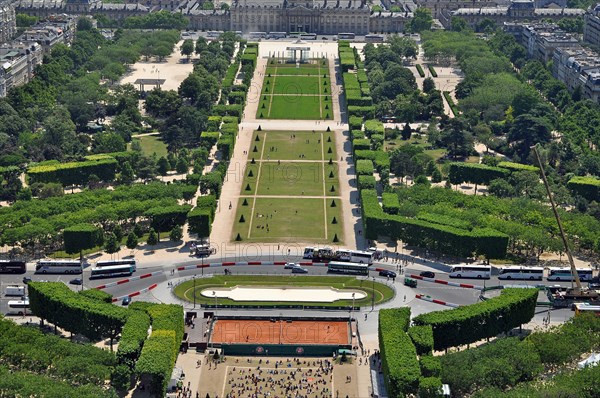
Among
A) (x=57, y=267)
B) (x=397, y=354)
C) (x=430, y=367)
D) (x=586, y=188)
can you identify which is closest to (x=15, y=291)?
(x=57, y=267)

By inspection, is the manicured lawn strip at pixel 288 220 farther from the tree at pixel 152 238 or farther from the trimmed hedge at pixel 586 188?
the trimmed hedge at pixel 586 188

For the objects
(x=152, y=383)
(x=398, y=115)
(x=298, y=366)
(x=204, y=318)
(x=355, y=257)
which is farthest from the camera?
(x=398, y=115)

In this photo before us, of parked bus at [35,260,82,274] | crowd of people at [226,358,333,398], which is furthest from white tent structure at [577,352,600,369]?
parked bus at [35,260,82,274]

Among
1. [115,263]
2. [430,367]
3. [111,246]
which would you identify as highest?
[430,367]

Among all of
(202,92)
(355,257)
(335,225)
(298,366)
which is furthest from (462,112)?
(298,366)

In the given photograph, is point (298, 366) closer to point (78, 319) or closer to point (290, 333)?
point (290, 333)

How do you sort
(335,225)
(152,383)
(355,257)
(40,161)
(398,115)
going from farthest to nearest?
1. (398,115)
2. (40,161)
3. (335,225)
4. (355,257)
5. (152,383)

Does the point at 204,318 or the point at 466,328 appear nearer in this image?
the point at 466,328

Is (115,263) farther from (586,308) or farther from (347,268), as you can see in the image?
(586,308)
